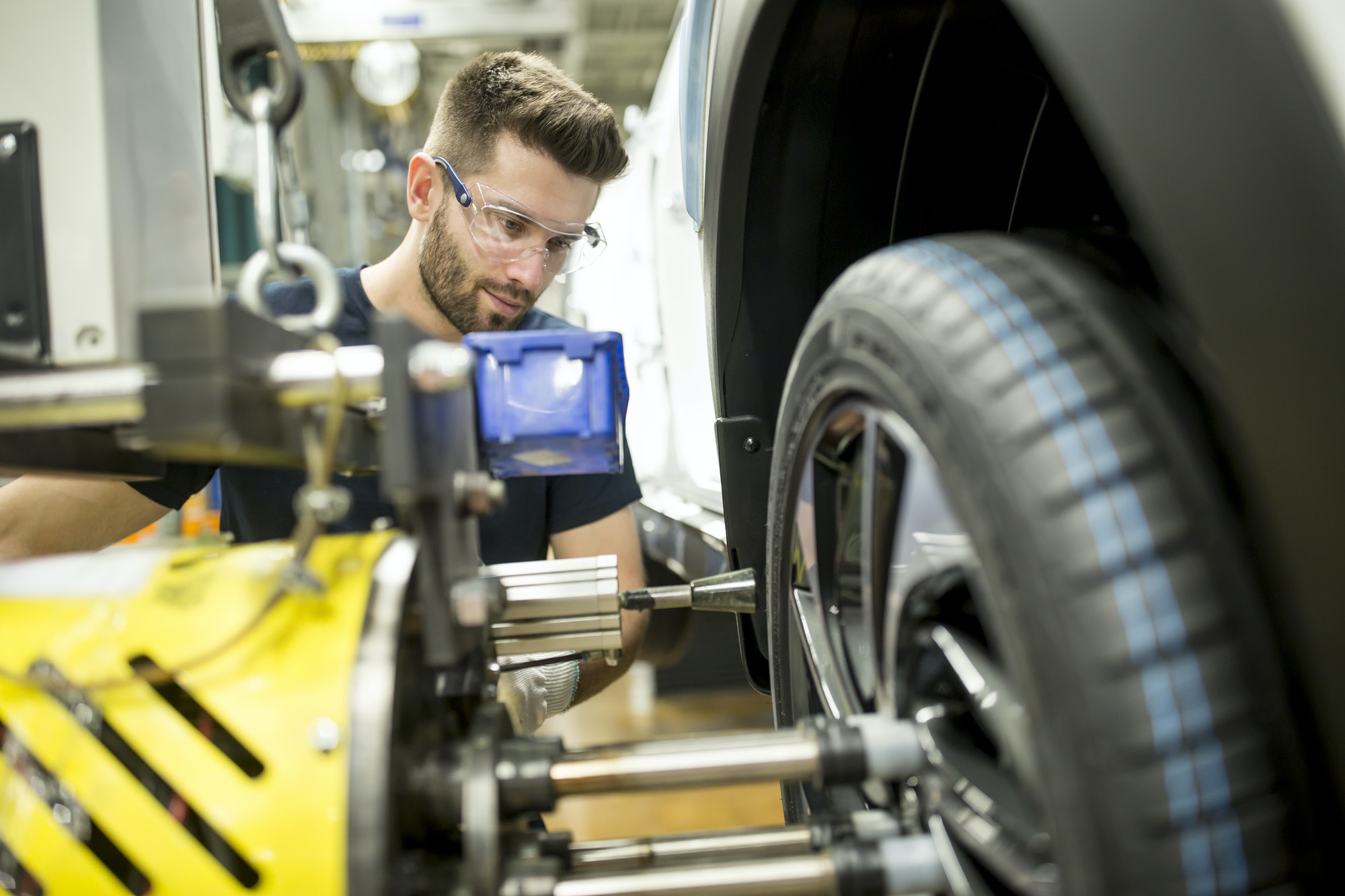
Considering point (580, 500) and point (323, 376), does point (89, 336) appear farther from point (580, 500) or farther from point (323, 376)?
point (580, 500)

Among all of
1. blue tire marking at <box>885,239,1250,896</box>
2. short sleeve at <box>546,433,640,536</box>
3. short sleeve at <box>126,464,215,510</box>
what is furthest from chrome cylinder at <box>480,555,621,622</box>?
short sleeve at <box>546,433,640,536</box>

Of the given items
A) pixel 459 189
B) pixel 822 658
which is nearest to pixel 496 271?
pixel 459 189

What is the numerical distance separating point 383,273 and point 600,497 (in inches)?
23.8

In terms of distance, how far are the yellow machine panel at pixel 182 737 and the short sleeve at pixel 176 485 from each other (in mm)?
814

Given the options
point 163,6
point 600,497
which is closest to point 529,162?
point 600,497

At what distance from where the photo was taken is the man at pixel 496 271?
145 cm

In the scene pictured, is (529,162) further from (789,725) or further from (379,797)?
(379,797)

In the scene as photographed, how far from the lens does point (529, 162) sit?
163 centimetres

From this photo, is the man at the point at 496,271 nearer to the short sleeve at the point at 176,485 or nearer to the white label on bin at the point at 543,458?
the short sleeve at the point at 176,485

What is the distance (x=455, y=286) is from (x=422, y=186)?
9.4 inches

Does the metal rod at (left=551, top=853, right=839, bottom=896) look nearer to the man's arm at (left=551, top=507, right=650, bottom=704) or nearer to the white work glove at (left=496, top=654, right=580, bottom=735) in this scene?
the white work glove at (left=496, top=654, right=580, bottom=735)

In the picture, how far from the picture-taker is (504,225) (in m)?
1.61

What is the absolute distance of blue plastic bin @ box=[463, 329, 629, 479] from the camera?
2.39 feet

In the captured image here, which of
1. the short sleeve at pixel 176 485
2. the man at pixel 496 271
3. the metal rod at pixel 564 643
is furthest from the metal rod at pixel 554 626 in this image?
the short sleeve at pixel 176 485
